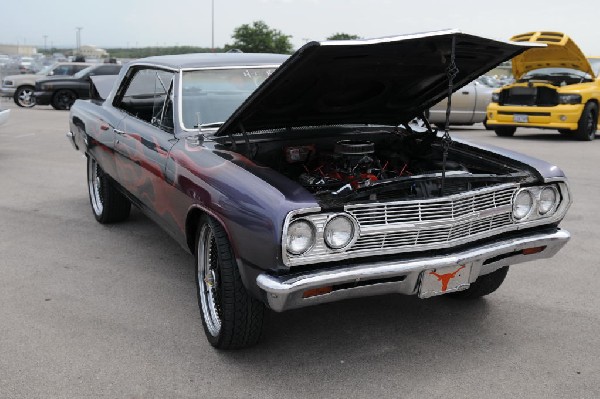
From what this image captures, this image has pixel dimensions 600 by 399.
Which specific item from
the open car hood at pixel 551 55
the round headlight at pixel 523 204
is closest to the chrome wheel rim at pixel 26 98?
the open car hood at pixel 551 55

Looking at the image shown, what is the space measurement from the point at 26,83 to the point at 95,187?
1570cm

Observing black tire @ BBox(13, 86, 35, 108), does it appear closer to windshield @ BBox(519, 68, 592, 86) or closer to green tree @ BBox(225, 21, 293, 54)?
windshield @ BBox(519, 68, 592, 86)

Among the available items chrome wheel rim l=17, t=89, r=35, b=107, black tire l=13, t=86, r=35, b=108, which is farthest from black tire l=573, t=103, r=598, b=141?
chrome wheel rim l=17, t=89, r=35, b=107

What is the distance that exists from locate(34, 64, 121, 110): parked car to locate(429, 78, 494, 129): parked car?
9.68 meters

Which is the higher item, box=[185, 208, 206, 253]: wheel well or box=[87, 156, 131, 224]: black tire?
box=[185, 208, 206, 253]: wheel well

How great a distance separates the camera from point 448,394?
9.62 feet

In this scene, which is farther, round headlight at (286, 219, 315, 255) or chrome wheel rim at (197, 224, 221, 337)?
chrome wheel rim at (197, 224, 221, 337)

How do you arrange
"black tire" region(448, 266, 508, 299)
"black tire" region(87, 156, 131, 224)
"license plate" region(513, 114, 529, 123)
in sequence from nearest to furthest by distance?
"black tire" region(448, 266, 508, 299) → "black tire" region(87, 156, 131, 224) → "license plate" region(513, 114, 529, 123)

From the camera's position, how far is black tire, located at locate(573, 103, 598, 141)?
12.7 m

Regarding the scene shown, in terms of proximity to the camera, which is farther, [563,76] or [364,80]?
[563,76]

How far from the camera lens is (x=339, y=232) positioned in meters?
2.90

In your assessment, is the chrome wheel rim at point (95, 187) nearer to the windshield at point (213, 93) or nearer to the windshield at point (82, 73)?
the windshield at point (213, 93)

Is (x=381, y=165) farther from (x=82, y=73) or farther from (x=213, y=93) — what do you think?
(x=82, y=73)

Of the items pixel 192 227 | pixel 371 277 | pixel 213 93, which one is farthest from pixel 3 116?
pixel 371 277
